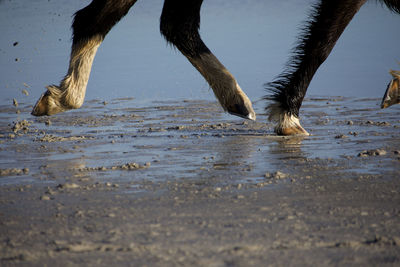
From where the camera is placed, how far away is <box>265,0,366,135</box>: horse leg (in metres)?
4.39

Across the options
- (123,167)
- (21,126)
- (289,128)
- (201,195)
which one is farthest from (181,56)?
(201,195)

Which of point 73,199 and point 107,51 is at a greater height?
point 73,199

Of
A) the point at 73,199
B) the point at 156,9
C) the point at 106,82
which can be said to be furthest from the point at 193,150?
the point at 156,9

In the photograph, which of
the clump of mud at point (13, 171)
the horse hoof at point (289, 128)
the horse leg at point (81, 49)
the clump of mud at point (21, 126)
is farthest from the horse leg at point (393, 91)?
the clump of mud at point (21, 126)

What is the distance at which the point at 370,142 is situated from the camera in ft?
13.6

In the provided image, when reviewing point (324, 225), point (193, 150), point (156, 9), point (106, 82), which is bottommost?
point (156, 9)

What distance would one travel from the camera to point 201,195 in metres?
2.83

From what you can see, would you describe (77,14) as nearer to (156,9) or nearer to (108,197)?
(108,197)

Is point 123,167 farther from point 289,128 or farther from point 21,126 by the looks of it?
point 21,126

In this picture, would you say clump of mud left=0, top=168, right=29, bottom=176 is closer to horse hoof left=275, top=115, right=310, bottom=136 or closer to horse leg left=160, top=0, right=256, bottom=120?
horse leg left=160, top=0, right=256, bottom=120

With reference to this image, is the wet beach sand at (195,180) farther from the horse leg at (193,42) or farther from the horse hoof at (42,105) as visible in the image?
the horse leg at (193,42)

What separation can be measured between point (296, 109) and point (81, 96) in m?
1.55

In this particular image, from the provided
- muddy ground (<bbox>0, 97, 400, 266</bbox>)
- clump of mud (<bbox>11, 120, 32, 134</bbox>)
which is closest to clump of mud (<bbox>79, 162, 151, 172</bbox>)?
muddy ground (<bbox>0, 97, 400, 266</bbox>)

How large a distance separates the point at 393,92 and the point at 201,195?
2373 mm
